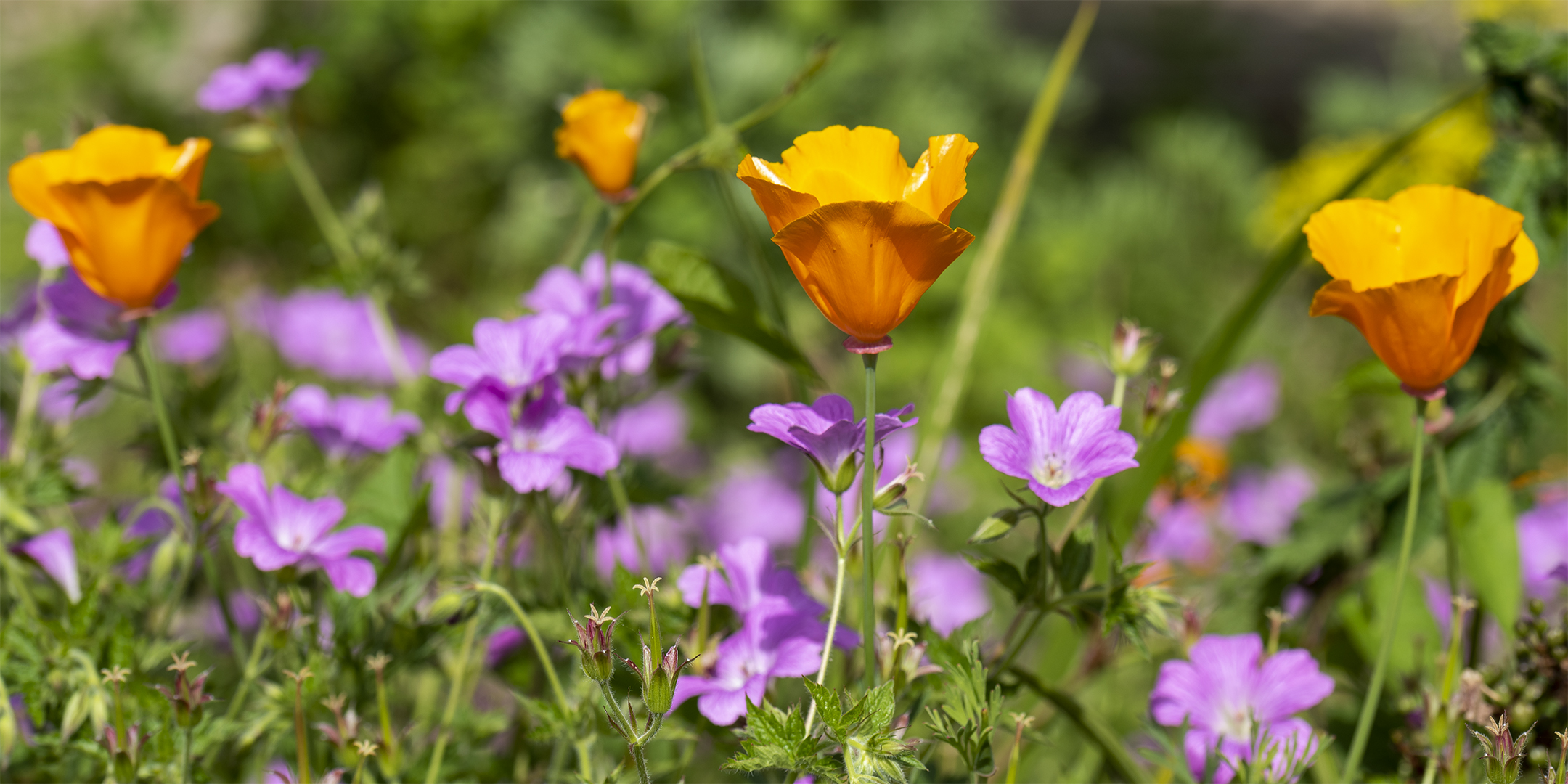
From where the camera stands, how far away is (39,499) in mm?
867

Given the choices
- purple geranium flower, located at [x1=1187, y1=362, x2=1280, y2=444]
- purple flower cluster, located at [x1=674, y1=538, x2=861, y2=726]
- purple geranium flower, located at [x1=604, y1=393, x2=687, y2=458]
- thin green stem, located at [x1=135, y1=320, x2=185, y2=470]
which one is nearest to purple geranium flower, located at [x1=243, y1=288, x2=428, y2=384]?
purple geranium flower, located at [x1=604, y1=393, x2=687, y2=458]

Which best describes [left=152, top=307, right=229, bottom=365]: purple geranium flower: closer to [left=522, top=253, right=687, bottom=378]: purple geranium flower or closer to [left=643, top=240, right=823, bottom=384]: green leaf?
[left=522, top=253, right=687, bottom=378]: purple geranium flower

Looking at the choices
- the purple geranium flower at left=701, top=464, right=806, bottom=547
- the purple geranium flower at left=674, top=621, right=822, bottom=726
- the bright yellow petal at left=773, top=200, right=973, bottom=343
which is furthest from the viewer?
the purple geranium flower at left=701, top=464, right=806, bottom=547

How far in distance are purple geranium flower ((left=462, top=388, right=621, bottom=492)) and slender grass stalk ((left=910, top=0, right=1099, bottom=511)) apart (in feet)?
1.38

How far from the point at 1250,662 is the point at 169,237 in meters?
0.81

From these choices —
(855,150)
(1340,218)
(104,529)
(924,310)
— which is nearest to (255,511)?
(104,529)

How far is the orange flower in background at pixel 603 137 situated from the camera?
0.82 meters

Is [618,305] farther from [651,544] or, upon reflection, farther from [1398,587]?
[651,544]

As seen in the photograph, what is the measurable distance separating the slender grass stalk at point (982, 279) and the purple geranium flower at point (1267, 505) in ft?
2.37

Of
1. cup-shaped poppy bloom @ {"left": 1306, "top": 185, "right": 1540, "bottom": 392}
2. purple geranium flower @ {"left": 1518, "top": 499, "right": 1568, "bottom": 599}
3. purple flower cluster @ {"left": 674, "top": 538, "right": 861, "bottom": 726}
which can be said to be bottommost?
purple geranium flower @ {"left": 1518, "top": 499, "right": 1568, "bottom": 599}

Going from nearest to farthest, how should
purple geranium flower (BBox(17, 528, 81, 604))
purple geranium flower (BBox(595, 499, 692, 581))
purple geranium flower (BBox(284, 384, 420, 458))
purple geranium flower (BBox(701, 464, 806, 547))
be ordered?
purple geranium flower (BBox(17, 528, 81, 604))
purple geranium flower (BBox(284, 384, 420, 458))
purple geranium flower (BBox(595, 499, 692, 581))
purple geranium flower (BBox(701, 464, 806, 547))

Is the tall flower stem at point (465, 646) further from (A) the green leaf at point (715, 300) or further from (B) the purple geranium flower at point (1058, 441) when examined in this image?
(B) the purple geranium flower at point (1058, 441)

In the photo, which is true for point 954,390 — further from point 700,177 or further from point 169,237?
point 700,177

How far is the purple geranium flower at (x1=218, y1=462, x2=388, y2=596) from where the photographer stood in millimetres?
721
